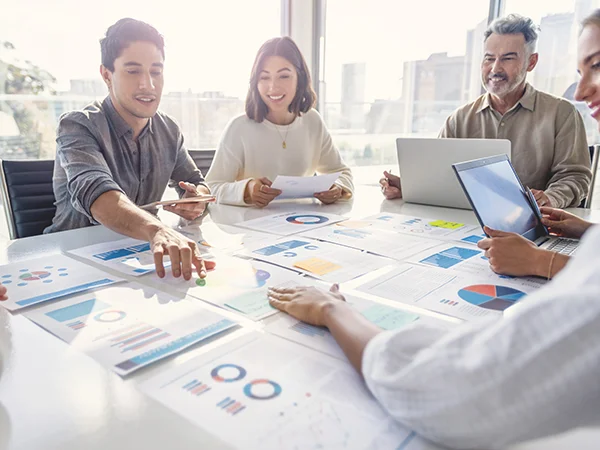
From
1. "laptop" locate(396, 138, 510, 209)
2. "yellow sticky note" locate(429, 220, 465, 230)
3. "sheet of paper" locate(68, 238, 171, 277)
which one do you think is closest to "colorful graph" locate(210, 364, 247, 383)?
"sheet of paper" locate(68, 238, 171, 277)

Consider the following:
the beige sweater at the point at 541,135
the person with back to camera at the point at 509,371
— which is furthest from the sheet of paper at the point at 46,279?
the beige sweater at the point at 541,135

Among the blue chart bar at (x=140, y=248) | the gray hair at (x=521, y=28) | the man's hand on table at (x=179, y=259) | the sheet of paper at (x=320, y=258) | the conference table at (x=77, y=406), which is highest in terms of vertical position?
the gray hair at (x=521, y=28)

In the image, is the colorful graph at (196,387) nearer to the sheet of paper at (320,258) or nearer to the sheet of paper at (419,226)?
the sheet of paper at (320,258)

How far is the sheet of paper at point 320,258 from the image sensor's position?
3.29 ft

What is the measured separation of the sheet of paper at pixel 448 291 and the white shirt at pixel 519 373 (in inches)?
13.8

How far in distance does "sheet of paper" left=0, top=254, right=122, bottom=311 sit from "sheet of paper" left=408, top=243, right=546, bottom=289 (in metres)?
0.70

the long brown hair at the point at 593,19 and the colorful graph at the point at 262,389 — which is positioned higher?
the long brown hair at the point at 593,19

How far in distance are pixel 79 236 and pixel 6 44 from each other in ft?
4.70

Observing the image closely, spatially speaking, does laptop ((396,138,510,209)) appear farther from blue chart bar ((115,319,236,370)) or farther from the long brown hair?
blue chart bar ((115,319,236,370))

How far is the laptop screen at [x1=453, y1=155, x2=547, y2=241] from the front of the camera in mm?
1124

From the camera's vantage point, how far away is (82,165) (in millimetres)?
1399

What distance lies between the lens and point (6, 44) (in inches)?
85.5

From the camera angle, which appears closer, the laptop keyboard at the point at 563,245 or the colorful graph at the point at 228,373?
the colorful graph at the point at 228,373

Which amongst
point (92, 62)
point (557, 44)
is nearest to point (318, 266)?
point (92, 62)
